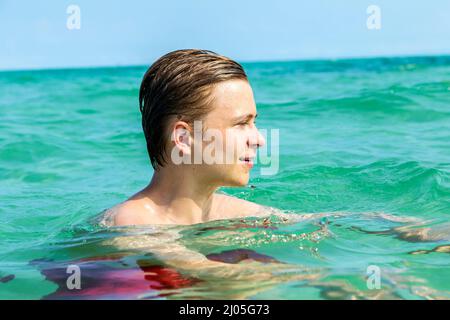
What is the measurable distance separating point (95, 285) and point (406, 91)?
9579mm

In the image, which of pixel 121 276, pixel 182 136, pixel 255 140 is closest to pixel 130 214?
pixel 182 136

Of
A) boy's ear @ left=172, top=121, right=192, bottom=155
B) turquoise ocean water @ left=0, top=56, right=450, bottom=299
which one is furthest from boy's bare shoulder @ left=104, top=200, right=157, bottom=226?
boy's ear @ left=172, top=121, right=192, bottom=155

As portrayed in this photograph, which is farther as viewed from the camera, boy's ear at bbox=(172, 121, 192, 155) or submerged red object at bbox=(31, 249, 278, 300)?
boy's ear at bbox=(172, 121, 192, 155)

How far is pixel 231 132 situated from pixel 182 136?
0.25 meters

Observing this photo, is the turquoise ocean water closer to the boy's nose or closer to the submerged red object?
the submerged red object

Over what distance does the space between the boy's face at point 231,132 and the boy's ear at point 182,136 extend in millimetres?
41

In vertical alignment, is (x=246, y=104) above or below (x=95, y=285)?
above

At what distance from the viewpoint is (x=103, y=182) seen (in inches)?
250

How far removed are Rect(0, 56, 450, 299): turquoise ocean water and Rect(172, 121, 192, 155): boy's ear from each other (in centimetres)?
42

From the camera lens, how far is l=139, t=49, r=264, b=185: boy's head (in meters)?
3.45

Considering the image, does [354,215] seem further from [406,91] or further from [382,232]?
[406,91]

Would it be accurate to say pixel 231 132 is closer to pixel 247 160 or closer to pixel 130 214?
pixel 247 160

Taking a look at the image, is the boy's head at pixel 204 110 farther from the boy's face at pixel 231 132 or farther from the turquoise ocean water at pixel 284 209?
the turquoise ocean water at pixel 284 209
